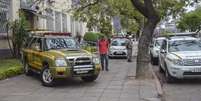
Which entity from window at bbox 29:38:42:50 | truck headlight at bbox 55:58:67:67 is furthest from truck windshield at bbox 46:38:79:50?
truck headlight at bbox 55:58:67:67

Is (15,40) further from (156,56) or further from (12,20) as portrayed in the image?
(156,56)

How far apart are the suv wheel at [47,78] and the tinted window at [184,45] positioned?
17.2 feet

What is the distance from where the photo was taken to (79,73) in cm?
1451

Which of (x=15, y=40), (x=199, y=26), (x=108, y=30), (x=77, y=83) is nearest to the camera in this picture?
(x=77, y=83)

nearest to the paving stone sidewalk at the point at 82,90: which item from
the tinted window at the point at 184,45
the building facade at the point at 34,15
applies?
the tinted window at the point at 184,45

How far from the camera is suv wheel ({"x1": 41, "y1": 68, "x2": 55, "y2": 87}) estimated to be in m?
14.6

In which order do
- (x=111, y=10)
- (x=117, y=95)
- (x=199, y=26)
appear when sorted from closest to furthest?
(x=117, y=95) < (x=111, y=10) < (x=199, y=26)

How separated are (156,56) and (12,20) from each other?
8.18 metres

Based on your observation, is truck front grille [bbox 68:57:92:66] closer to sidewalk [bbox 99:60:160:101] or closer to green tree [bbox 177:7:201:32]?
sidewalk [bbox 99:60:160:101]

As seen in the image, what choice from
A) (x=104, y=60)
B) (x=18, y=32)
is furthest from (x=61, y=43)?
(x=18, y=32)

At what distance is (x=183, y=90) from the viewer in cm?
1449

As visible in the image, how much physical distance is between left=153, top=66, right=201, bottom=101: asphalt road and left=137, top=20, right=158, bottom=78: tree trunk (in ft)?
2.69

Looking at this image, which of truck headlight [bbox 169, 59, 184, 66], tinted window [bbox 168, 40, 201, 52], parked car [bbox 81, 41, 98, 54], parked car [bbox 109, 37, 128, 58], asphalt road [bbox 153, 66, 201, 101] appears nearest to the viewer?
asphalt road [bbox 153, 66, 201, 101]

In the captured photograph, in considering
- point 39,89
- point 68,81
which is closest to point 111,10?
point 68,81
